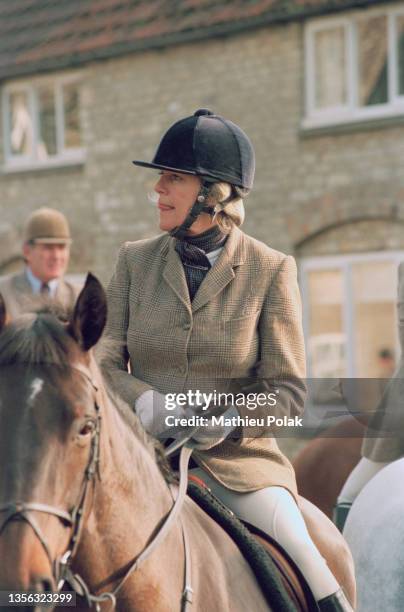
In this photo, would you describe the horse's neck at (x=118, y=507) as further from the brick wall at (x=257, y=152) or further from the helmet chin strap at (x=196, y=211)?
the brick wall at (x=257, y=152)

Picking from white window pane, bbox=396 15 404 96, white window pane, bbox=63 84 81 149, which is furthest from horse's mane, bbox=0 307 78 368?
white window pane, bbox=63 84 81 149

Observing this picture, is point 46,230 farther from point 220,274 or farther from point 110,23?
point 110,23

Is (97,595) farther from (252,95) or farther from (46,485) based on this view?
(252,95)

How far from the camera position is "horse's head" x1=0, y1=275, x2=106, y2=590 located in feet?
8.93

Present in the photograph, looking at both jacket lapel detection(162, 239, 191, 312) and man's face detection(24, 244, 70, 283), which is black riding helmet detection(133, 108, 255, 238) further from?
man's face detection(24, 244, 70, 283)

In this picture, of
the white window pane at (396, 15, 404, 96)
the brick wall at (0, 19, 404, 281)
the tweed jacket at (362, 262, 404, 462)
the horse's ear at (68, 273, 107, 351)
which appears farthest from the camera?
the brick wall at (0, 19, 404, 281)

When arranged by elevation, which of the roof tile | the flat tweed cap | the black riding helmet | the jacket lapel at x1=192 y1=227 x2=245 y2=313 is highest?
the roof tile

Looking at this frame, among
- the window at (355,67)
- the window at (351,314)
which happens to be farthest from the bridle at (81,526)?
the window at (355,67)

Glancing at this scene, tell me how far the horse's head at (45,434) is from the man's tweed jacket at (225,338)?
881 mm

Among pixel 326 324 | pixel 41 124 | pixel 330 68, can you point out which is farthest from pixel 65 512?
pixel 41 124

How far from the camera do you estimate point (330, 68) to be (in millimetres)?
16719

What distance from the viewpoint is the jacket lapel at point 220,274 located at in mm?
4066

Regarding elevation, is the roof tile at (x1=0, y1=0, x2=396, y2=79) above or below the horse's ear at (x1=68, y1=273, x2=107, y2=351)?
above

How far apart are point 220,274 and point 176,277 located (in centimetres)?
15
